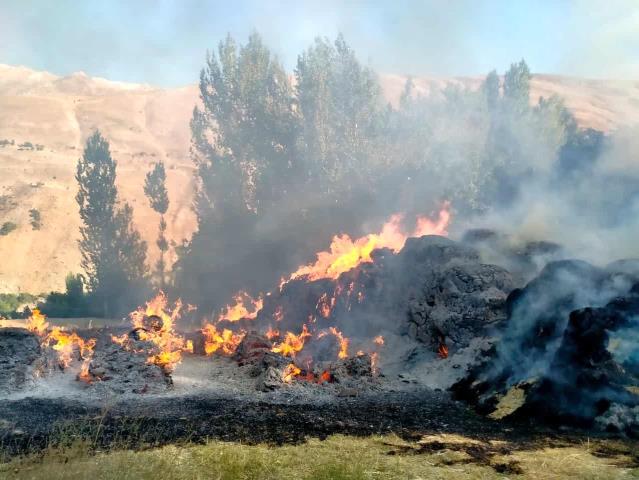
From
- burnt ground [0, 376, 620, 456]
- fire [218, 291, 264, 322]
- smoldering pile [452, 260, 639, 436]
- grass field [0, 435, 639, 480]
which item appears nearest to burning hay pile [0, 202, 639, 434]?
smoldering pile [452, 260, 639, 436]

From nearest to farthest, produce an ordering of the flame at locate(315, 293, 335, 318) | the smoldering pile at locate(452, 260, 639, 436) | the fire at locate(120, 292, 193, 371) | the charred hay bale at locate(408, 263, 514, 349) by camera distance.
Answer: the smoldering pile at locate(452, 260, 639, 436) < the fire at locate(120, 292, 193, 371) < the charred hay bale at locate(408, 263, 514, 349) < the flame at locate(315, 293, 335, 318)

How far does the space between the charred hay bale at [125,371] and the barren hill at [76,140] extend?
132 ft

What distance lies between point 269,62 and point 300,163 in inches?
410

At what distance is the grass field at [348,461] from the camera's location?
830cm


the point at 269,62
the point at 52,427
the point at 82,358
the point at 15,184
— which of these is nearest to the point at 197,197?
the point at 269,62

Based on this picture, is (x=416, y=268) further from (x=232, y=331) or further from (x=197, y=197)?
(x=197, y=197)

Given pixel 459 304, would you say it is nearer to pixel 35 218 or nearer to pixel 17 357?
pixel 17 357

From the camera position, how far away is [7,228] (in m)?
58.8

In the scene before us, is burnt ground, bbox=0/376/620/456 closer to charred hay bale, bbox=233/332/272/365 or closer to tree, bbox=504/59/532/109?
charred hay bale, bbox=233/332/272/365

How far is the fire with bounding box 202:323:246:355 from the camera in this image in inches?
930

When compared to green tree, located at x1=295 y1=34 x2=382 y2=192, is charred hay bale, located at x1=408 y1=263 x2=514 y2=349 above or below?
below

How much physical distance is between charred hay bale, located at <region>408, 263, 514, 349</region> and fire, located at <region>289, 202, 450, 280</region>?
5086 millimetres

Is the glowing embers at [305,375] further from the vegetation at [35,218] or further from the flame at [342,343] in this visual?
the vegetation at [35,218]

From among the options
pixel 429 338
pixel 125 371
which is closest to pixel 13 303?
pixel 125 371
